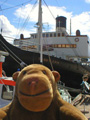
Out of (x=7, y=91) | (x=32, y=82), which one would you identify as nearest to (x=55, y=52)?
(x=7, y=91)

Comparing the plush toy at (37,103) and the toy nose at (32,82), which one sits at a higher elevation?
the toy nose at (32,82)

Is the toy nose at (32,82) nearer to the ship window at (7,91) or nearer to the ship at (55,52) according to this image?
the ship window at (7,91)

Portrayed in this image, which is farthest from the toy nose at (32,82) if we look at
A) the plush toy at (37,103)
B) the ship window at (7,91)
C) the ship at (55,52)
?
the ship at (55,52)

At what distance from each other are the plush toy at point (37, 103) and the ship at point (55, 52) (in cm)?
593

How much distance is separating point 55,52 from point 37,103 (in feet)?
56.5

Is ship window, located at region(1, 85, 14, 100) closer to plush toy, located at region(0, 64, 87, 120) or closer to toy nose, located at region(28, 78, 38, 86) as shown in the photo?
plush toy, located at region(0, 64, 87, 120)

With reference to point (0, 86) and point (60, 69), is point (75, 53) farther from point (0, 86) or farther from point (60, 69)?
point (0, 86)

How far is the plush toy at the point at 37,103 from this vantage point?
1.67 meters

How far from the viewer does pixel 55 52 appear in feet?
61.5

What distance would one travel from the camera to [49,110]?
193 cm

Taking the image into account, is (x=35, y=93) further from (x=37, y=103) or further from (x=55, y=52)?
(x=55, y=52)

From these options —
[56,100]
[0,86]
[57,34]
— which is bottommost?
[0,86]

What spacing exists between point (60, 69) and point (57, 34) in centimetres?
729

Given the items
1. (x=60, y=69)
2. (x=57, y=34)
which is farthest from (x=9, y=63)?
(x=57, y=34)
